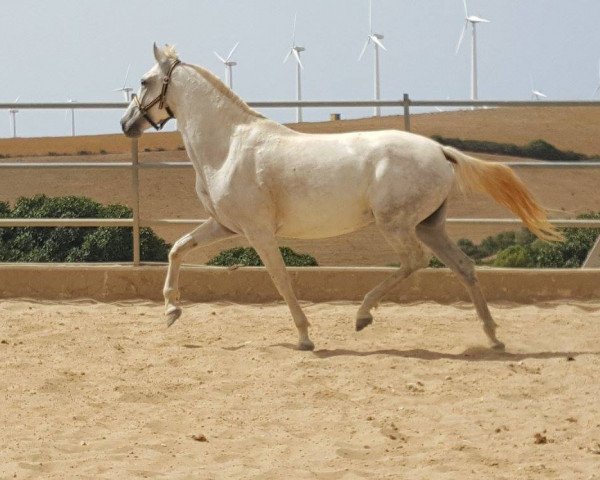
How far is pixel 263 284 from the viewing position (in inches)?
364

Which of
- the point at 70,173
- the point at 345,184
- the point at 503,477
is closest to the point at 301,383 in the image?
the point at 345,184

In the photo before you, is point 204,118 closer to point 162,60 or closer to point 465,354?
point 162,60

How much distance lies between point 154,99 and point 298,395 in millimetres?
2642

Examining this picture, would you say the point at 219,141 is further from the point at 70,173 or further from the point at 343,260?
the point at 70,173

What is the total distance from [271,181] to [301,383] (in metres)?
1.56

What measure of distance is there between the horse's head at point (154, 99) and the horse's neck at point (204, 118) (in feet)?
0.26

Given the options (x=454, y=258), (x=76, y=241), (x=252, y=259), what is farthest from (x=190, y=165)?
(x=76, y=241)

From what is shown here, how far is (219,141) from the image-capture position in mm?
7637

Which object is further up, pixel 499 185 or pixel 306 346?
pixel 499 185

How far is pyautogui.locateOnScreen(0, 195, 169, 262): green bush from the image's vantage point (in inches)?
570

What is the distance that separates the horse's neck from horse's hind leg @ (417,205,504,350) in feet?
4.51

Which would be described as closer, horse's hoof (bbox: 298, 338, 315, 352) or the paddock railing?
horse's hoof (bbox: 298, 338, 315, 352)

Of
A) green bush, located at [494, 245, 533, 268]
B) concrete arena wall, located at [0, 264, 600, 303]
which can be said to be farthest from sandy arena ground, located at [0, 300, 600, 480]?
green bush, located at [494, 245, 533, 268]

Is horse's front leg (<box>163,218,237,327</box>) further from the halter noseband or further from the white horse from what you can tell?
the halter noseband
